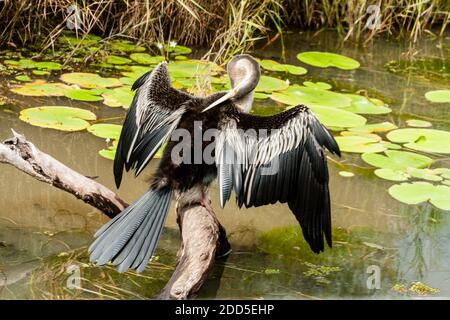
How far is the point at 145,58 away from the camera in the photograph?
287 inches

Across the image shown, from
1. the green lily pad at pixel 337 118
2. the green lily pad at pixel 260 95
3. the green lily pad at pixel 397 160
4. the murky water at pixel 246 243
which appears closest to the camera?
the murky water at pixel 246 243

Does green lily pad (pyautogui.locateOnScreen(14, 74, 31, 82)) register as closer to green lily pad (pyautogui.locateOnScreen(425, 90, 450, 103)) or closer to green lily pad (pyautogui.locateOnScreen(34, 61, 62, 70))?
green lily pad (pyautogui.locateOnScreen(34, 61, 62, 70))

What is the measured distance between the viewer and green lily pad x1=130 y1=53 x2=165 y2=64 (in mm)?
7219

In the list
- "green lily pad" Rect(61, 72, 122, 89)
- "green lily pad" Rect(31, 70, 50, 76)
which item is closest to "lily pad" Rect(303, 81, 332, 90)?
"green lily pad" Rect(61, 72, 122, 89)

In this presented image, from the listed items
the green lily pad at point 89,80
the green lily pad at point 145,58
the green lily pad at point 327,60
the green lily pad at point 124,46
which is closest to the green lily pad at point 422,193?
the green lily pad at point 89,80

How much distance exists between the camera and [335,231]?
16.2ft

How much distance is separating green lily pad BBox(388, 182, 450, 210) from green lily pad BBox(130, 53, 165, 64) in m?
2.68

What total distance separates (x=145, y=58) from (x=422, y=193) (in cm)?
299

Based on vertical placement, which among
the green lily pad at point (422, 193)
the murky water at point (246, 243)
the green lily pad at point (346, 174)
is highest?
the green lily pad at point (422, 193)

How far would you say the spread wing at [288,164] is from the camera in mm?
4395

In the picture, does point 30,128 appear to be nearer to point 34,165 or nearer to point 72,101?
point 72,101

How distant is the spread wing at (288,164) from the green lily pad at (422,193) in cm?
83

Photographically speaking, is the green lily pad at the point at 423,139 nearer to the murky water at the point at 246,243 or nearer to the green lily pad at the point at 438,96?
the murky water at the point at 246,243

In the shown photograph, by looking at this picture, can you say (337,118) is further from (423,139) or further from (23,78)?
(23,78)
